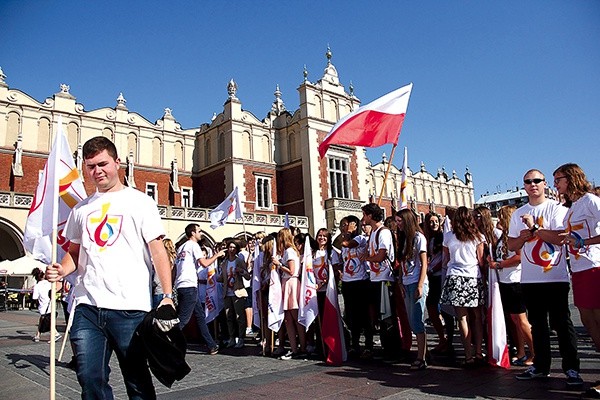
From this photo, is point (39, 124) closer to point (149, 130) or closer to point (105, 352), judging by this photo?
point (149, 130)

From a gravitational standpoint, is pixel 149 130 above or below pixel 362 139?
above

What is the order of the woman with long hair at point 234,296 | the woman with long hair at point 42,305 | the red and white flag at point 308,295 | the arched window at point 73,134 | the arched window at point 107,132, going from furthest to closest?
the arched window at point 107,132 < the arched window at point 73,134 < the woman with long hair at point 42,305 < the woman with long hair at point 234,296 < the red and white flag at point 308,295

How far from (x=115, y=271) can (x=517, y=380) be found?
3913 mm

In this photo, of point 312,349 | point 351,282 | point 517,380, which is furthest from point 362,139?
point 517,380

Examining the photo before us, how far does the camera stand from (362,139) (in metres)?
8.27

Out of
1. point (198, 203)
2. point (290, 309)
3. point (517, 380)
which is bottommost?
point (517, 380)

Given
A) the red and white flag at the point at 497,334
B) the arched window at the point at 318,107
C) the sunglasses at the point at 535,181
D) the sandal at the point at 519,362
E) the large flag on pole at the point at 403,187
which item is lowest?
the sandal at the point at 519,362

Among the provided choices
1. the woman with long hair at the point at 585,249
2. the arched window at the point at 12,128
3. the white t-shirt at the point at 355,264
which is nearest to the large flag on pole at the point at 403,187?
the white t-shirt at the point at 355,264

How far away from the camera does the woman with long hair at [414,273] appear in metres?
5.28

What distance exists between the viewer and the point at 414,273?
548cm

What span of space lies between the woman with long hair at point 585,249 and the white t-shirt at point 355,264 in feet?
8.87

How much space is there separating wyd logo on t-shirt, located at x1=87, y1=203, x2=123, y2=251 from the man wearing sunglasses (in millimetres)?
3561

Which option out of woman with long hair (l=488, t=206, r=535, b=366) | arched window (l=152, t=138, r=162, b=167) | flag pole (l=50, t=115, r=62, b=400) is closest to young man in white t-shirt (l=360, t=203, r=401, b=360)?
woman with long hair (l=488, t=206, r=535, b=366)

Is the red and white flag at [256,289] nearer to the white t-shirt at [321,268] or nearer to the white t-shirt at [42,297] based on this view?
the white t-shirt at [321,268]
